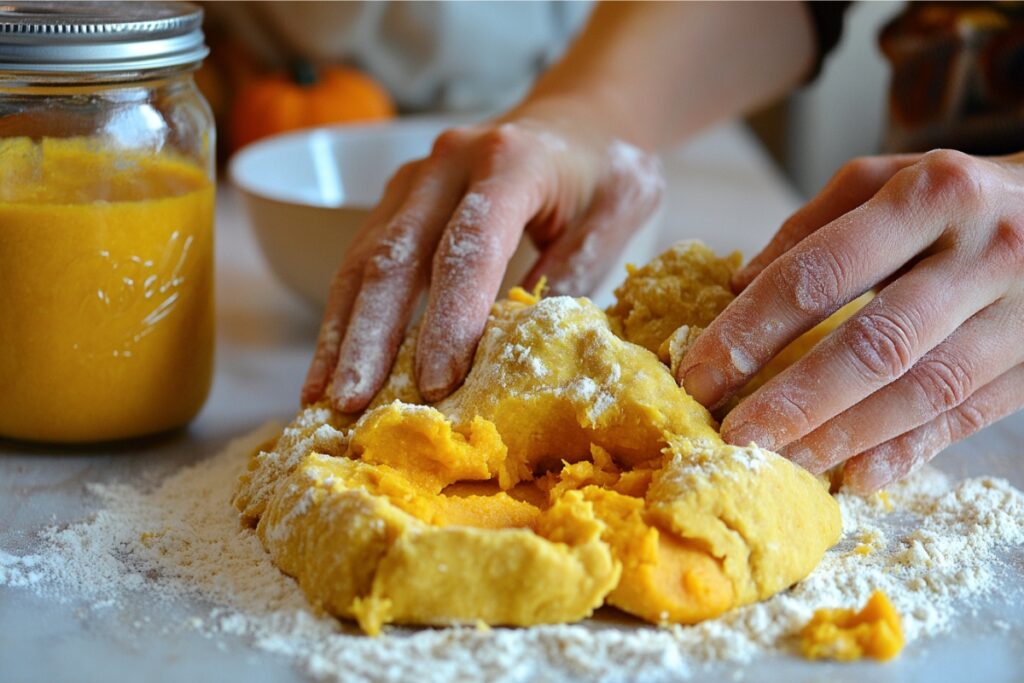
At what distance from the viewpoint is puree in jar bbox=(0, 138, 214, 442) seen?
4.55 feet

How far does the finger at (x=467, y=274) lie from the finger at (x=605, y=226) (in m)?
0.18

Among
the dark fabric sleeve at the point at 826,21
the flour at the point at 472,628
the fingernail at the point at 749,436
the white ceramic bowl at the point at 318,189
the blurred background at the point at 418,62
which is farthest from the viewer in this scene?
the blurred background at the point at 418,62

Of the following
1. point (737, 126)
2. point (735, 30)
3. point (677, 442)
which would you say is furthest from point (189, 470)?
point (737, 126)

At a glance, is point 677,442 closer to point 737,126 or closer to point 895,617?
point 895,617

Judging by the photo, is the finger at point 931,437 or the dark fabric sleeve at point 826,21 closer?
the finger at point 931,437

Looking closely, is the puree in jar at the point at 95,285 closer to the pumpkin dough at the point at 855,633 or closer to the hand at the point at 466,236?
the hand at the point at 466,236

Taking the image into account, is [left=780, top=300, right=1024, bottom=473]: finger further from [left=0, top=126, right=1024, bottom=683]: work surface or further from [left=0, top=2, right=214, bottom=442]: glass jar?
→ [left=0, top=2, right=214, bottom=442]: glass jar

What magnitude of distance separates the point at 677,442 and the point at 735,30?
3.93ft

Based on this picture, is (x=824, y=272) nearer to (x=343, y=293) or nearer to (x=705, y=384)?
(x=705, y=384)

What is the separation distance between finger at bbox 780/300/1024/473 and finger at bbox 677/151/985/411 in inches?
4.3

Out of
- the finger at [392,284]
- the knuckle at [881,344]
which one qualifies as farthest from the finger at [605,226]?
the knuckle at [881,344]

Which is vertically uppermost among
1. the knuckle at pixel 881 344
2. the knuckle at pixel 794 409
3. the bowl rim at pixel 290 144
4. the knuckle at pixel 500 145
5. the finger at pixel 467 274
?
the knuckle at pixel 881 344

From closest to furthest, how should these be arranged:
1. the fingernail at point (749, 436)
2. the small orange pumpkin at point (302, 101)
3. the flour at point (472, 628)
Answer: the flour at point (472, 628)
the fingernail at point (749, 436)
the small orange pumpkin at point (302, 101)

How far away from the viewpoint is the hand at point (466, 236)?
138cm
